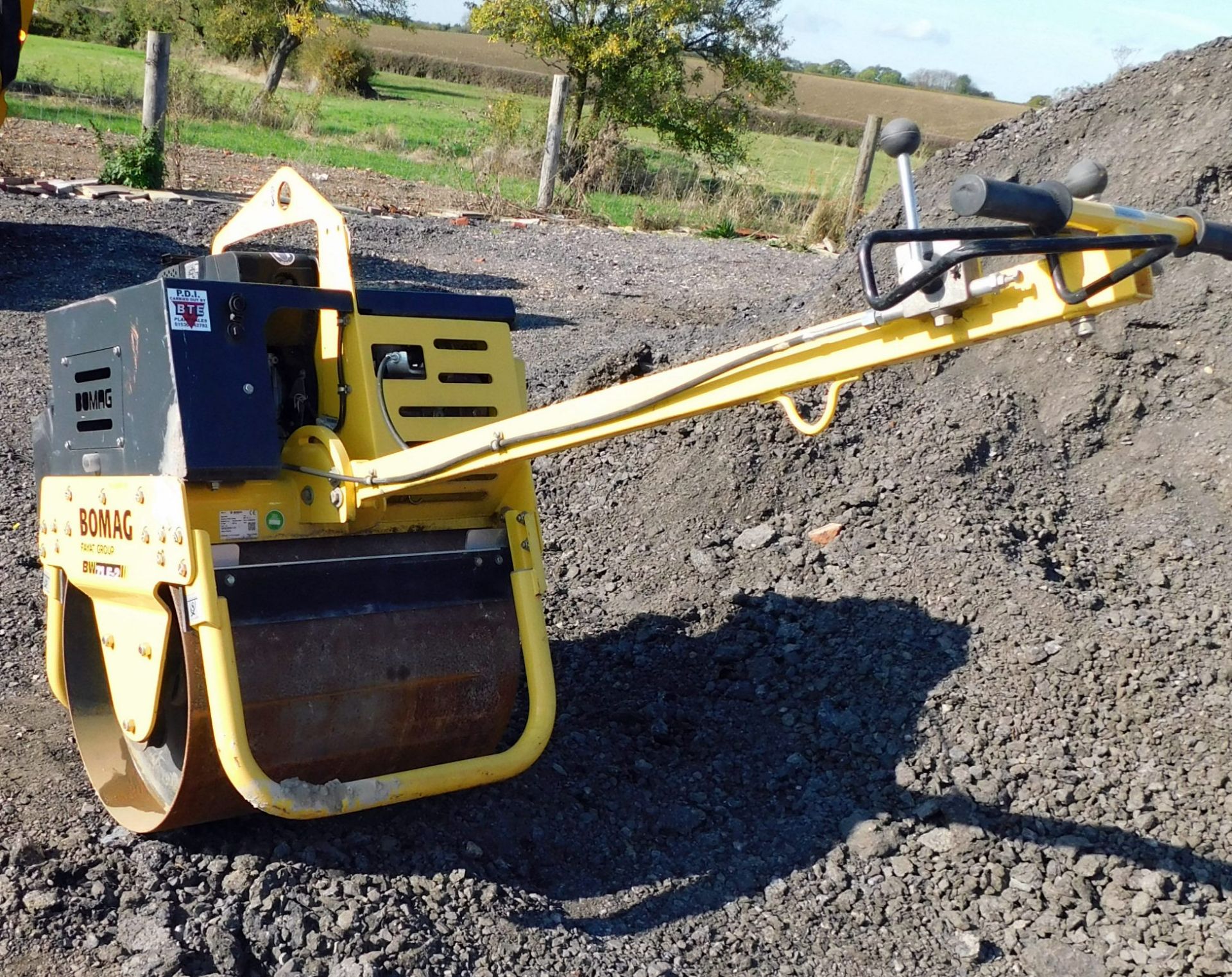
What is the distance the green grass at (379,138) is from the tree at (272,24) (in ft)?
3.42

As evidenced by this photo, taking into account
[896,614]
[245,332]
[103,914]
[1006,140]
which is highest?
[1006,140]

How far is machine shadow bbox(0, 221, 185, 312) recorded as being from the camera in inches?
308

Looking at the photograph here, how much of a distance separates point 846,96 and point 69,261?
47.4 m

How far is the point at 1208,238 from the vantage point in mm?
1972

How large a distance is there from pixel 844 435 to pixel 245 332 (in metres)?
2.83

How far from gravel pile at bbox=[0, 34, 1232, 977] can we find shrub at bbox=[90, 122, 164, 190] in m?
5.98

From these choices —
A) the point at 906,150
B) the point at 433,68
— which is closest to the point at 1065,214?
the point at 906,150

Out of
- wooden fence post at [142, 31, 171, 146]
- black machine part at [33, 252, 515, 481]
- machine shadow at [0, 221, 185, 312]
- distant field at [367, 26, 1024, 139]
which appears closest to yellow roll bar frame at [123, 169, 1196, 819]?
black machine part at [33, 252, 515, 481]

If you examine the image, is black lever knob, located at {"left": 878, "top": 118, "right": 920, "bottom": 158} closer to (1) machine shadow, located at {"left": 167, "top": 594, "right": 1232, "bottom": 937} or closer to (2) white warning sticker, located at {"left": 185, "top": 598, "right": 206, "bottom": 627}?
(2) white warning sticker, located at {"left": 185, "top": 598, "right": 206, "bottom": 627}

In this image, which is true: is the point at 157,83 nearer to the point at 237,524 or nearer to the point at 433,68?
the point at 237,524

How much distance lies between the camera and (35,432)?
11.4 feet

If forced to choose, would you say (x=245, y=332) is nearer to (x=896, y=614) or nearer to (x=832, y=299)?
(x=896, y=614)

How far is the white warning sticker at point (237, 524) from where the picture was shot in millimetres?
2801

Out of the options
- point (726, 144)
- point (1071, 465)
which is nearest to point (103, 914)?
point (1071, 465)
